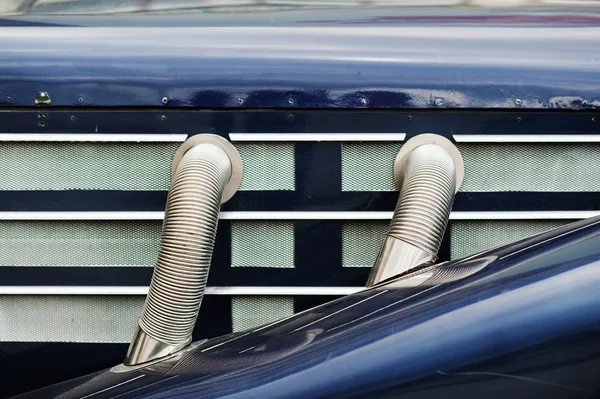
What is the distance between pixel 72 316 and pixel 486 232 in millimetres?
1055

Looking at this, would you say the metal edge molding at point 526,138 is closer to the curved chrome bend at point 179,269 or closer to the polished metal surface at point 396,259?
the polished metal surface at point 396,259

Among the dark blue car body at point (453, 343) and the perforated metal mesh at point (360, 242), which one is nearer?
the dark blue car body at point (453, 343)

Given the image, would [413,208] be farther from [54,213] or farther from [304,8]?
[54,213]

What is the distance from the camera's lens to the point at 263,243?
1867mm

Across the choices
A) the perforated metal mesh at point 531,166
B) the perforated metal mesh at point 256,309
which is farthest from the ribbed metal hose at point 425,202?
the perforated metal mesh at point 256,309

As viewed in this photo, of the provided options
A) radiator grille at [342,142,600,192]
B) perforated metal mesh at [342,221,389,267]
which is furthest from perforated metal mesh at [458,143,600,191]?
perforated metal mesh at [342,221,389,267]

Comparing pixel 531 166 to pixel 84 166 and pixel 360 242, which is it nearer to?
pixel 360 242

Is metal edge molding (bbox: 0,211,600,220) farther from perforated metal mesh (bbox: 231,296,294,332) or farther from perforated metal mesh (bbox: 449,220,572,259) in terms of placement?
perforated metal mesh (bbox: 231,296,294,332)

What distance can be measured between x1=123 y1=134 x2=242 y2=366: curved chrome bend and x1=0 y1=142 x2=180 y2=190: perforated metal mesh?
0.17m

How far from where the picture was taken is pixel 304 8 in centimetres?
198

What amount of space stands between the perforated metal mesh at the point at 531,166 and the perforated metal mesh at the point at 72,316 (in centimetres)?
89

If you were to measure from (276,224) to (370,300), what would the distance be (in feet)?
1.66

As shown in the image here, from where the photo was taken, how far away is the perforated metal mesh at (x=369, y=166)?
183 cm

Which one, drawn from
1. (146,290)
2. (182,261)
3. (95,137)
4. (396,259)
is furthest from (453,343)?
(95,137)
